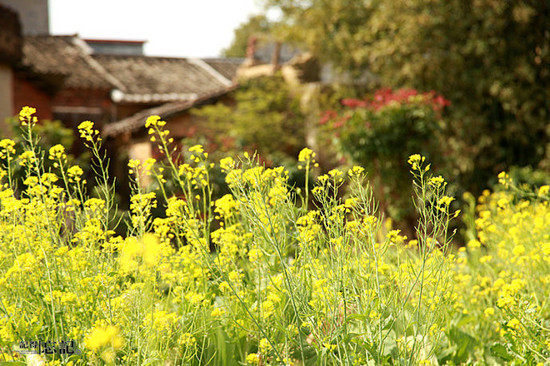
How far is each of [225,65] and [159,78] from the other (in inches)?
124

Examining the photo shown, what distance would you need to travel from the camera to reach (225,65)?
65.0 feet

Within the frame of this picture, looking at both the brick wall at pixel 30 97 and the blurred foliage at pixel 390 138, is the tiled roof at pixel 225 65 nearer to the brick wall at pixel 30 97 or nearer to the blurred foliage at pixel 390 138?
the brick wall at pixel 30 97

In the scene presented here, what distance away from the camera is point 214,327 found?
2.60m

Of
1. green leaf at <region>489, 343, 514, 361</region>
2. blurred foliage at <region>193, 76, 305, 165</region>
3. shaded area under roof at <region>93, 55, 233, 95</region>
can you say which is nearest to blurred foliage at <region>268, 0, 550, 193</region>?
blurred foliage at <region>193, 76, 305, 165</region>

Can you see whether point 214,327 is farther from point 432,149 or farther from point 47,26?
point 47,26

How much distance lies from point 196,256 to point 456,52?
7.78 m

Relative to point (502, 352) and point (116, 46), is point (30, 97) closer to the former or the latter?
point (116, 46)

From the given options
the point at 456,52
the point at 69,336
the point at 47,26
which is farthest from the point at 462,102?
the point at 47,26

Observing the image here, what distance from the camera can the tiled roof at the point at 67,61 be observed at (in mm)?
14617

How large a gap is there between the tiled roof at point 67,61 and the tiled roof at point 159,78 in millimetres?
511

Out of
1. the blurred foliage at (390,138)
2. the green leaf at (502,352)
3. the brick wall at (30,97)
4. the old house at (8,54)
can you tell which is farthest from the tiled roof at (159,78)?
the green leaf at (502,352)

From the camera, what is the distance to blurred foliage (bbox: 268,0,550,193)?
29.4ft

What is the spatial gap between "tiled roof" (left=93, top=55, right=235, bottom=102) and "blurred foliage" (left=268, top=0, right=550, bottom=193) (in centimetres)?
724

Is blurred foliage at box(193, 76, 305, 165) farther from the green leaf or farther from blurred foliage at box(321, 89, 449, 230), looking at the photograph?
the green leaf
